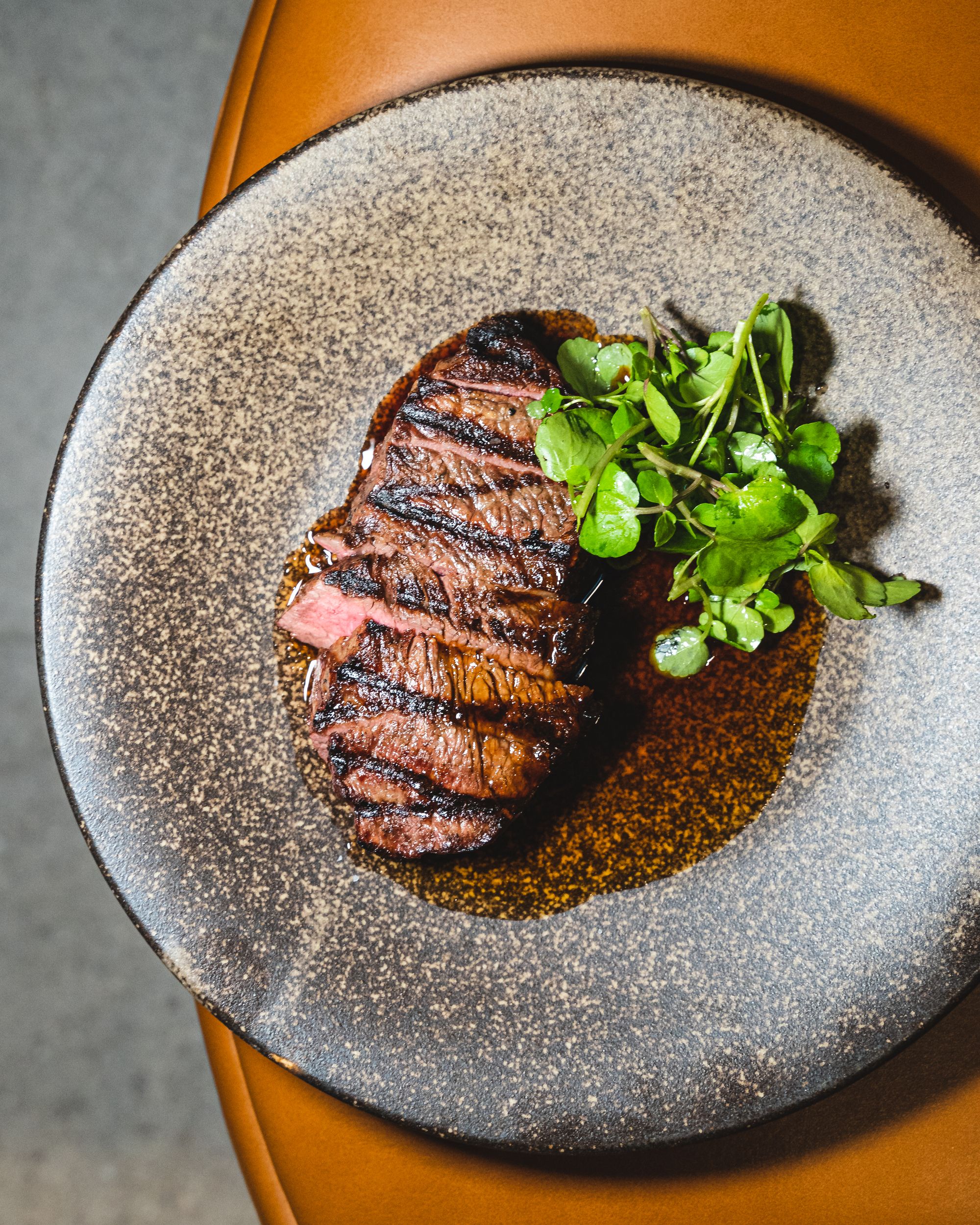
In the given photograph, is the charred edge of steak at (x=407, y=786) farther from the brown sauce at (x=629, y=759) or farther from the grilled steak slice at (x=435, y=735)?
the brown sauce at (x=629, y=759)

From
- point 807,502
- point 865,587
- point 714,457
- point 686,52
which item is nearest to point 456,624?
point 714,457

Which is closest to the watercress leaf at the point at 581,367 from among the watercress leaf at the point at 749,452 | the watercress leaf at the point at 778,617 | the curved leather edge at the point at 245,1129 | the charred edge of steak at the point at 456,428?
the charred edge of steak at the point at 456,428

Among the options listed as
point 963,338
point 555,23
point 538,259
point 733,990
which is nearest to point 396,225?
point 538,259

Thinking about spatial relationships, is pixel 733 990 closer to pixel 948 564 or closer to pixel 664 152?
pixel 948 564

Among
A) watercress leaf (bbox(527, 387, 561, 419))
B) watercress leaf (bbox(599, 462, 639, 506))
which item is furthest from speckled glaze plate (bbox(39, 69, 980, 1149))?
watercress leaf (bbox(599, 462, 639, 506))

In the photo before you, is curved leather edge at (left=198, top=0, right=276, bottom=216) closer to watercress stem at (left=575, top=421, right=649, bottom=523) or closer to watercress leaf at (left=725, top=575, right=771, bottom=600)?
watercress stem at (left=575, top=421, right=649, bottom=523)

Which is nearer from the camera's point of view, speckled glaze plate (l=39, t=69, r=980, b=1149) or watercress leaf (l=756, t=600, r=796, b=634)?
speckled glaze plate (l=39, t=69, r=980, b=1149)
